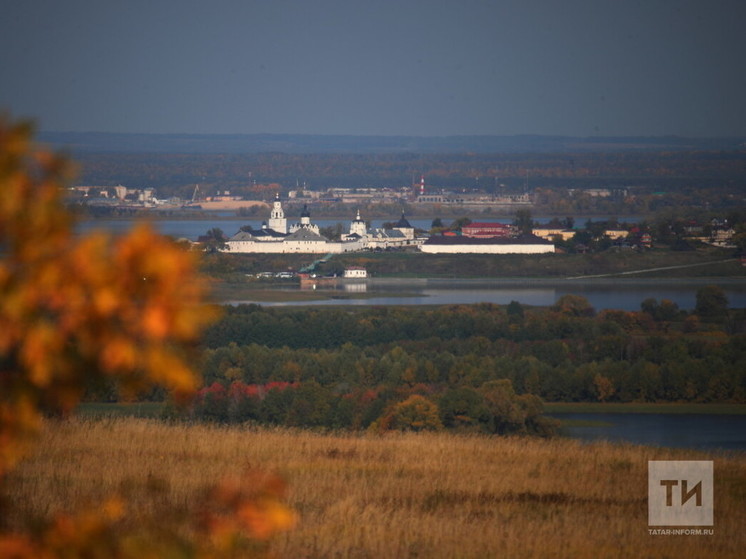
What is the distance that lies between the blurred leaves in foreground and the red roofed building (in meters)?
57.1

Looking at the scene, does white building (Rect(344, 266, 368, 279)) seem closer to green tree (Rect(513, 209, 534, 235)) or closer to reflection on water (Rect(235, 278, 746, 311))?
reflection on water (Rect(235, 278, 746, 311))

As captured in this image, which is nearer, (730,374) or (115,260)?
(115,260)

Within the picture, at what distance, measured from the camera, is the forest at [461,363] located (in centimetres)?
1259

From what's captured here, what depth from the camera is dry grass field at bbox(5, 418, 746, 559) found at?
393 cm

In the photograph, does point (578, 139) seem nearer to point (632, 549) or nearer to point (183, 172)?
point (183, 172)

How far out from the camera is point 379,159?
468 ft

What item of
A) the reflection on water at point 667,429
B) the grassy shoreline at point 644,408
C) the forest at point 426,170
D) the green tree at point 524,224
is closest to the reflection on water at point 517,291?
the grassy shoreline at point 644,408

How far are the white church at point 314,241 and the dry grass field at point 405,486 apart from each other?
48093mm

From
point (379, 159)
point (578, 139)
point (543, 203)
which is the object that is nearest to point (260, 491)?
point (543, 203)

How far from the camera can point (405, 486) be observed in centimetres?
497

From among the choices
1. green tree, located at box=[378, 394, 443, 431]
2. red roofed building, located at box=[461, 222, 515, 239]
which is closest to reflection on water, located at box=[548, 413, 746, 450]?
green tree, located at box=[378, 394, 443, 431]

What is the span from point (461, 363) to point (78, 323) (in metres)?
16.9

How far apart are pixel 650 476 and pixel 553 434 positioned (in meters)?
5.79

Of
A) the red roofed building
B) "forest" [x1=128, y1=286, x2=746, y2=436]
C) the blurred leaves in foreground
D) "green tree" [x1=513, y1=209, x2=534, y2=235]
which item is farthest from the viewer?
"green tree" [x1=513, y1=209, x2=534, y2=235]
